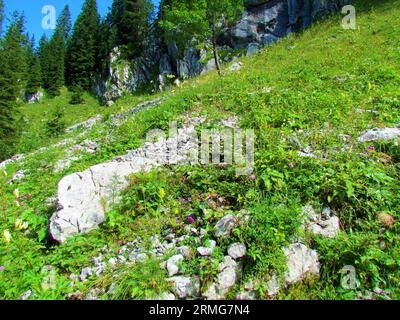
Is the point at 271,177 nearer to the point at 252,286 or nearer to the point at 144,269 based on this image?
the point at 252,286

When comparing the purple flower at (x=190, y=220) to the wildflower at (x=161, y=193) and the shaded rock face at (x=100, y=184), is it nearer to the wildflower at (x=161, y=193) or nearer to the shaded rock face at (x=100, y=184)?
the wildflower at (x=161, y=193)

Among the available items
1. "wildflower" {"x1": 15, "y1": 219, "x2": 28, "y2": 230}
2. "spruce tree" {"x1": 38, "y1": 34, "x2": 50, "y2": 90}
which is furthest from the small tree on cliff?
"spruce tree" {"x1": 38, "y1": 34, "x2": 50, "y2": 90}

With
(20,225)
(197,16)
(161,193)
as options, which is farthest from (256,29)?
(20,225)

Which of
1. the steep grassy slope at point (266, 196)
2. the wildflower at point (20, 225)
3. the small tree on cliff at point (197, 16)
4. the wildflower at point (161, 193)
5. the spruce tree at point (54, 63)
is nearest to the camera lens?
the steep grassy slope at point (266, 196)

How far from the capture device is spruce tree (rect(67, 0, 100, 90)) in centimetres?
5059

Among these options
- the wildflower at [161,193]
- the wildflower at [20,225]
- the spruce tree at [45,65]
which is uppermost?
the spruce tree at [45,65]

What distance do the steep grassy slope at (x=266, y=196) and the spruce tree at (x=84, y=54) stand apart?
156 ft

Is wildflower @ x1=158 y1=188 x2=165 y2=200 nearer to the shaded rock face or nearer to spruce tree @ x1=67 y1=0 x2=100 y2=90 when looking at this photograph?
the shaded rock face

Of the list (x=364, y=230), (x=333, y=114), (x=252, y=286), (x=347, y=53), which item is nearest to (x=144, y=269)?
(x=252, y=286)

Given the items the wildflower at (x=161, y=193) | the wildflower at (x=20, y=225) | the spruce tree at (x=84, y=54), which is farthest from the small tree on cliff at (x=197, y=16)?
the spruce tree at (x=84, y=54)

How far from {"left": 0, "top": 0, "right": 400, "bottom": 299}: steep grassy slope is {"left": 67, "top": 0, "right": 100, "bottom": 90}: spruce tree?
47.7 metres

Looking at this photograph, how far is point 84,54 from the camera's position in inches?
2040

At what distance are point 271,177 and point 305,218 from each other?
0.88 meters

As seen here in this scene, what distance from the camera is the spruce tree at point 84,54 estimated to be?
166 ft
